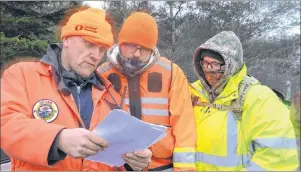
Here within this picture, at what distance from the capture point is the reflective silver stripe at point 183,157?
1.37 meters

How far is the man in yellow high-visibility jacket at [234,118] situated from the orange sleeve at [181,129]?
8cm

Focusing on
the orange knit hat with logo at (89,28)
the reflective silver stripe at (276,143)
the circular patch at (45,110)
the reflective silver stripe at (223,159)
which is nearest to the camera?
the circular patch at (45,110)

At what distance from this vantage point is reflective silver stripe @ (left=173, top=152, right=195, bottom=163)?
137 cm

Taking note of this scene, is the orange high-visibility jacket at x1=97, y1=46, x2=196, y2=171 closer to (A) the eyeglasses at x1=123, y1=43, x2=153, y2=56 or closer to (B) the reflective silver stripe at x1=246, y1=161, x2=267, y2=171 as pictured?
(A) the eyeglasses at x1=123, y1=43, x2=153, y2=56

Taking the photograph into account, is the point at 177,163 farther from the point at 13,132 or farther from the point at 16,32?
the point at 16,32

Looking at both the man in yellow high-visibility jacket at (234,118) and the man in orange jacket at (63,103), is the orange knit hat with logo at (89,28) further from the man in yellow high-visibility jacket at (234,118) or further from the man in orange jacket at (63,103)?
the man in yellow high-visibility jacket at (234,118)

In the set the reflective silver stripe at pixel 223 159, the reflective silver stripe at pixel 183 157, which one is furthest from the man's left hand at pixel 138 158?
the reflective silver stripe at pixel 223 159

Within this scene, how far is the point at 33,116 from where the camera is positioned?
3.47 feet

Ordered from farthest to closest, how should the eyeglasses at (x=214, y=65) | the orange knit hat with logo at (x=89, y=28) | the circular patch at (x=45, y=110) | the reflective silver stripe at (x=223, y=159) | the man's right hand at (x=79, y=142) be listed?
the eyeglasses at (x=214, y=65), the reflective silver stripe at (x=223, y=159), the orange knit hat with logo at (x=89, y=28), the circular patch at (x=45, y=110), the man's right hand at (x=79, y=142)

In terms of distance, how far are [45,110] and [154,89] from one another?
0.44 meters

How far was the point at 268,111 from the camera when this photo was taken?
1.32m

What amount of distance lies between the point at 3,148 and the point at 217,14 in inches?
71.6

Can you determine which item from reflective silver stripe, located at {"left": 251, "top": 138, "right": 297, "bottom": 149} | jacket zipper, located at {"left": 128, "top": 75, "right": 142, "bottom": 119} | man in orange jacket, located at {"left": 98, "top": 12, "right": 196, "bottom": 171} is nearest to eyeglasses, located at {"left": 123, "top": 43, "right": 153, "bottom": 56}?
man in orange jacket, located at {"left": 98, "top": 12, "right": 196, "bottom": 171}

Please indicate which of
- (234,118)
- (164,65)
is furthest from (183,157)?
(164,65)
